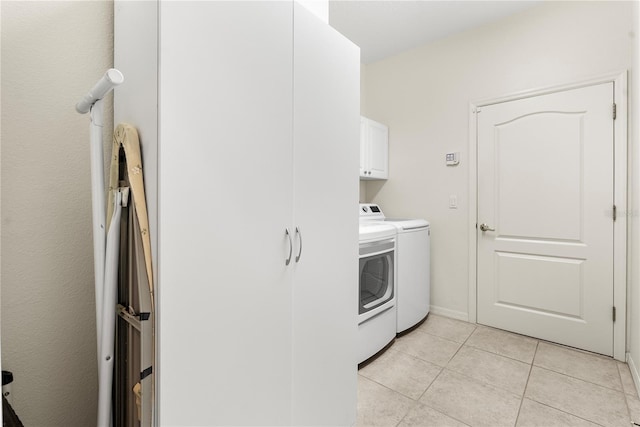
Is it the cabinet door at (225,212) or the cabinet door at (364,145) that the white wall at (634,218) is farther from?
the cabinet door at (225,212)

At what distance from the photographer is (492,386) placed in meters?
1.91

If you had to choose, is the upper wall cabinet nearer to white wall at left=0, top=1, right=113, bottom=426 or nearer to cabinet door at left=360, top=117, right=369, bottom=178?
cabinet door at left=360, top=117, right=369, bottom=178

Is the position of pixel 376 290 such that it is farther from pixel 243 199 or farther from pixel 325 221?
pixel 243 199

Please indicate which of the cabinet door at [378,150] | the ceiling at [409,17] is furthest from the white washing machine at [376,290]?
the ceiling at [409,17]

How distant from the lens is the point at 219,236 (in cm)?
95

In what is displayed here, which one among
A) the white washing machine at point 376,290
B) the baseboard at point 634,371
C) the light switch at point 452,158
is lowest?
the baseboard at point 634,371

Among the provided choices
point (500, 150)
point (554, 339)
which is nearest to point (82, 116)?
point (500, 150)

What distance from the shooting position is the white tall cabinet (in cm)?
84

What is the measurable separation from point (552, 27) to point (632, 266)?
1.96 meters

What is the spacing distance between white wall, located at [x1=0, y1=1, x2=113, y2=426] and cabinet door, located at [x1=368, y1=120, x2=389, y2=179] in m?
2.41

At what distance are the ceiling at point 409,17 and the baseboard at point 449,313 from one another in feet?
9.08

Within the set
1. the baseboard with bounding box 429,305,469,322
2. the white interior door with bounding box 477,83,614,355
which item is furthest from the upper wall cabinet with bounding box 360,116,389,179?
the baseboard with bounding box 429,305,469,322

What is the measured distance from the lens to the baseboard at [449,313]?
2.97 meters

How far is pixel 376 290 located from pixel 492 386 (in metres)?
0.93
